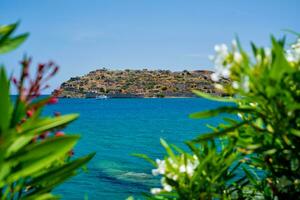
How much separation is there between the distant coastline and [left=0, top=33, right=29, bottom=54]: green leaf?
441ft

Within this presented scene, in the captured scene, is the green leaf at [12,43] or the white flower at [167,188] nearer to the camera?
the green leaf at [12,43]

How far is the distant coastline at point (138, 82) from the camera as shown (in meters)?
142

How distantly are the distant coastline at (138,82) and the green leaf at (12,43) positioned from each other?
134473 millimetres

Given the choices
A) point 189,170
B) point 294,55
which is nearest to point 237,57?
point 294,55

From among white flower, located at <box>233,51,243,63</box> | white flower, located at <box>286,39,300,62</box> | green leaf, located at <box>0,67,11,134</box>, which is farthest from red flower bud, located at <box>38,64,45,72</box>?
white flower, located at <box>286,39,300,62</box>

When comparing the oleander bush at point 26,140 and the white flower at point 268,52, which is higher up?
the white flower at point 268,52

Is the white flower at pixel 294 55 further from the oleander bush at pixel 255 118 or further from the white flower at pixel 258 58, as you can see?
the white flower at pixel 258 58

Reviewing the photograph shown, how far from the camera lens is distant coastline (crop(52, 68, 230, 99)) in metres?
142

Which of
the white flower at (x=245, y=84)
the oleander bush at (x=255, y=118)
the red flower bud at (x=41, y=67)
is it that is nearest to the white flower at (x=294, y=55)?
the oleander bush at (x=255, y=118)

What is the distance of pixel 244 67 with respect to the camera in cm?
133

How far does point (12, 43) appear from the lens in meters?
1.27

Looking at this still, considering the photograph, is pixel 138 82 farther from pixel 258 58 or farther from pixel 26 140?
pixel 26 140

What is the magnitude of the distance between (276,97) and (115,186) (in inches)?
654

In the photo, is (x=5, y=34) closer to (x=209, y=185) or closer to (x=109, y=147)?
(x=209, y=185)
